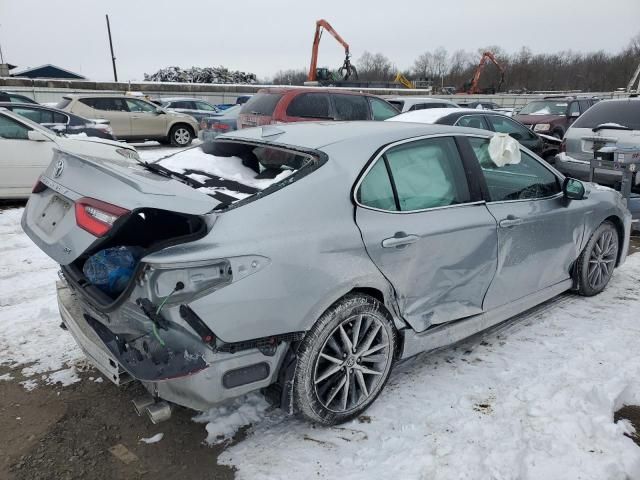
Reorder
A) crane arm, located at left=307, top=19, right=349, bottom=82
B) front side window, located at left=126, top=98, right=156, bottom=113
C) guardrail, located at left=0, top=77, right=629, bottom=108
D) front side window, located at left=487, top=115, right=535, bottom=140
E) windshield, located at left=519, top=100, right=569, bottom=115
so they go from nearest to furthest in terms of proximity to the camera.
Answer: front side window, located at left=487, top=115, right=535, bottom=140 < windshield, located at left=519, top=100, right=569, bottom=115 < front side window, located at left=126, top=98, right=156, bottom=113 < guardrail, located at left=0, top=77, right=629, bottom=108 < crane arm, located at left=307, top=19, right=349, bottom=82

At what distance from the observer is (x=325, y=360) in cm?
264

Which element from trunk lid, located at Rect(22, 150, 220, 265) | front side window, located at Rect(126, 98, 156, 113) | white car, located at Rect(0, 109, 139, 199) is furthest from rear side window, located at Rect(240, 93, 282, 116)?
trunk lid, located at Rect(22, 150, 220, 265)

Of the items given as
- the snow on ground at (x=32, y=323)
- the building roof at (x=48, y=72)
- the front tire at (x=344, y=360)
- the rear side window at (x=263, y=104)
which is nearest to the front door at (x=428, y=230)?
the front tire at (x=344, y=360)

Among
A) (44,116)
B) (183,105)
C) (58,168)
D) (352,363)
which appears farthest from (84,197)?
(183,105)

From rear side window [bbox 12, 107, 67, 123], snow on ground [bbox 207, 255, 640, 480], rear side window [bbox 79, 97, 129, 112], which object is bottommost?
snow on ground [bbox 207, 255, 640, 480]

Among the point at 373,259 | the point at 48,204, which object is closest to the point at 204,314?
the point at 373,259

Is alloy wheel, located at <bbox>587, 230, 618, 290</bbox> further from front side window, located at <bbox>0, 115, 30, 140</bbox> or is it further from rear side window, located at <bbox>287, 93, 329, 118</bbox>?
front side window, located at <bbox>0, 115, 30, 140</bbox>

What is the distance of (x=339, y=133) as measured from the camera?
3.06m

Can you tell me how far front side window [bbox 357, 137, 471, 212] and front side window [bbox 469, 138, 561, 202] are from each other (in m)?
0.27

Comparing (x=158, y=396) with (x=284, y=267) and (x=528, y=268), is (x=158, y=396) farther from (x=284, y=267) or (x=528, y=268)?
(x=528, y=268)

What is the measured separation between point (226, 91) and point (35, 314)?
2861 cm

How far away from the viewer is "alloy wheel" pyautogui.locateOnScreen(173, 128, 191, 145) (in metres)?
15.4

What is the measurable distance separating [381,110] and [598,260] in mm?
6845

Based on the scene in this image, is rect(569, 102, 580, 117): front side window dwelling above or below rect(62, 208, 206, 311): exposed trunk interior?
above
